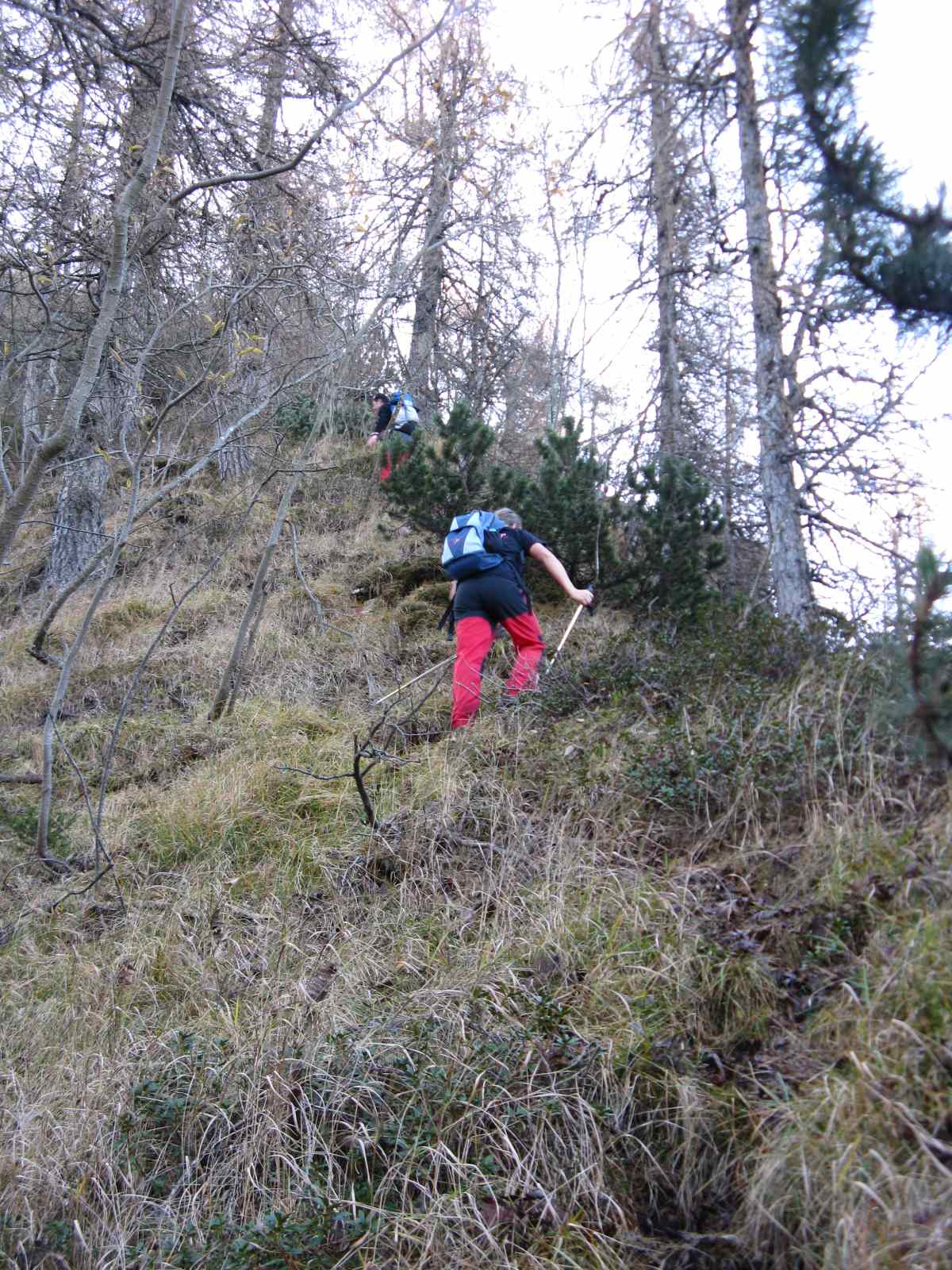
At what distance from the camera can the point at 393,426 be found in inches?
427

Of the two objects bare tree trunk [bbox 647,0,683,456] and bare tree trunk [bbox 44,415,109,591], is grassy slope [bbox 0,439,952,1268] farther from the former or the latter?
bare tree trunk [bbox 44,415,109,591]

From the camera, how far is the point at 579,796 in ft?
15.0

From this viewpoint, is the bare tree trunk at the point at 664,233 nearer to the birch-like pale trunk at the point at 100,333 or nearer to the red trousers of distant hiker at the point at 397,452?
the red trousers of distant hiker at the point at 397,452

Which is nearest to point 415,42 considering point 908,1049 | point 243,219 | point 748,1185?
point 243,219

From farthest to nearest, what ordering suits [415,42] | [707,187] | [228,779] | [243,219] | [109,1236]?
[707,187], [243,219], [228,779], [415,42], [109,1236]

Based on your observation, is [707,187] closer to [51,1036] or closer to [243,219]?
[243,219]

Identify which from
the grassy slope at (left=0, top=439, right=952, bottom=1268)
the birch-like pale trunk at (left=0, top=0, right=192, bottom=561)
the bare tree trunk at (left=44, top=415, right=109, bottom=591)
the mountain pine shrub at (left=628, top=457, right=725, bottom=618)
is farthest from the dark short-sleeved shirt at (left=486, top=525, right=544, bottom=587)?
the bare tree trunk at (left=44, top=415, right=109, bottom=591)

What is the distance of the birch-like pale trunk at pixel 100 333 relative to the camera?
388 centimetres

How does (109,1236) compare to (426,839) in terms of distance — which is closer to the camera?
(109,1236)

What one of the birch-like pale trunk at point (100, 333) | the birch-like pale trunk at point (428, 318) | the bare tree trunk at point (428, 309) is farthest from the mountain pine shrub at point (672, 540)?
the birch-like pale trunk at point (100, 333)

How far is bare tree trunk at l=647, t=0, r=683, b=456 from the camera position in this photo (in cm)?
708

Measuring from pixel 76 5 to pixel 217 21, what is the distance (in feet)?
3.19

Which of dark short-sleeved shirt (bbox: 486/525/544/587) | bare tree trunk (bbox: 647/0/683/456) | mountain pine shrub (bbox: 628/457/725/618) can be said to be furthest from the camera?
mountain pine shrub (bbox: 628/457/725/618)

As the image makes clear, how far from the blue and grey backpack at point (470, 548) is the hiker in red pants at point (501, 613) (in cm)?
3
